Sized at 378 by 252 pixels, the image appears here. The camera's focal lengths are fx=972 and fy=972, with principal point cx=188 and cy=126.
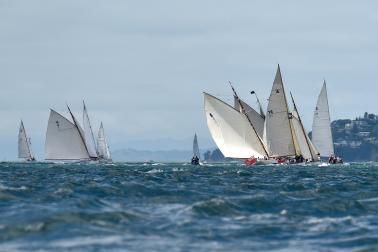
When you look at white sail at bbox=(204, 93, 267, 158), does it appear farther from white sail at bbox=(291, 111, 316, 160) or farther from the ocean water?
the ocean water

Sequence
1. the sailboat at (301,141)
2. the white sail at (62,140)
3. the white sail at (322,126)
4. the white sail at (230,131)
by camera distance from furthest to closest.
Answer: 1. the white sail at (62,140)
2. the white sail at (322,126)
3. the sailboat at (301,141)
4. the white sail at (230,131)

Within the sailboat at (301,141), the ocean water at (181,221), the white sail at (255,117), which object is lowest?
the ocean water at (181,221)

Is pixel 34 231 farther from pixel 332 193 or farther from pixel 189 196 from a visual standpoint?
pixel 332 193

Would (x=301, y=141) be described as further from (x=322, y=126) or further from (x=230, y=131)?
(x=230, y=131)

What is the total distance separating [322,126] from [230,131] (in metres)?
20.6

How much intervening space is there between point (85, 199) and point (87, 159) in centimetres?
13255

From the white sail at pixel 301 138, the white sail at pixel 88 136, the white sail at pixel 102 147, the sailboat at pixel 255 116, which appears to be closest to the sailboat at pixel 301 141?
the white sail at pixel 301 138

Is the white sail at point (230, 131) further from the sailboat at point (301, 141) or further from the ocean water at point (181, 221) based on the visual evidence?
the ocean water at point (181, 221)

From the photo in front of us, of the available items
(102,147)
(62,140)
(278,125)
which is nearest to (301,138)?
(278,125)

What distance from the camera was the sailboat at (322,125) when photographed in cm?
16275

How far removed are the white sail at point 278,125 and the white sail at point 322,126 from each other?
524 inches

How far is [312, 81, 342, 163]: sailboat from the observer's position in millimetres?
162750

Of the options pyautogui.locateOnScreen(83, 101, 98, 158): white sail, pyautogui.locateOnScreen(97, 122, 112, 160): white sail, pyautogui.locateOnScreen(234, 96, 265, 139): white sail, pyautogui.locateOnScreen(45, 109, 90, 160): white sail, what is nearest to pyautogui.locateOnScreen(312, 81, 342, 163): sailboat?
pyautogui.locateOnScreen(234, 96, 265, 139): white sail

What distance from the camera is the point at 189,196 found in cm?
4828
